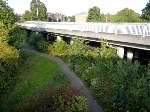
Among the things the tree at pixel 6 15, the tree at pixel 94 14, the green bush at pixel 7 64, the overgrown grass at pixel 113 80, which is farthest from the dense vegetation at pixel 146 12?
the green bush at pixel 7 64

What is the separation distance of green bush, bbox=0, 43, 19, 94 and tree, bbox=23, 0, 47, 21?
78558mm

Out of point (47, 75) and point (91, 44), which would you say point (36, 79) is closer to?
point (47, 75)

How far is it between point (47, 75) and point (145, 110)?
16.3m

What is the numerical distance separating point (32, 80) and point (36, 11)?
3390 inches

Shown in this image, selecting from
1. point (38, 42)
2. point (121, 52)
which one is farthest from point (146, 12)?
point (121, 52)

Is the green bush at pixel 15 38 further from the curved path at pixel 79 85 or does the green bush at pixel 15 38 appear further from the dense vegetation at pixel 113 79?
the dense vegetation at pixel 113 79

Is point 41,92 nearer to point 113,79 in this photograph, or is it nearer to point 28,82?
point 113,79

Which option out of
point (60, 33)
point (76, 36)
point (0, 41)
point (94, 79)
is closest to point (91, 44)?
point (76, 36)

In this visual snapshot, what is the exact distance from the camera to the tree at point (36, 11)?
113 metres

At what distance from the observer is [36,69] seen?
36.9 m

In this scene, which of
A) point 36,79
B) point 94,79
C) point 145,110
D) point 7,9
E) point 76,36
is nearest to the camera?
point 145,110

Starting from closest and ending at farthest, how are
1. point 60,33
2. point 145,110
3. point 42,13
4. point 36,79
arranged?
point 145,110
point 36,79
point 60,33
point 42,13

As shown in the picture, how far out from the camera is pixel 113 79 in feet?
80.1

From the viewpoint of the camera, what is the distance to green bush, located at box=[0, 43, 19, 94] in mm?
28103
